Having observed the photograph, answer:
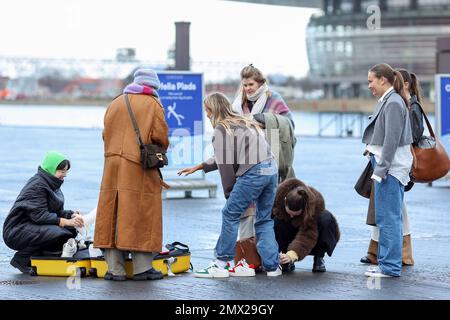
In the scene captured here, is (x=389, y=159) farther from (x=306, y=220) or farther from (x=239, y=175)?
(x=239, y=175)

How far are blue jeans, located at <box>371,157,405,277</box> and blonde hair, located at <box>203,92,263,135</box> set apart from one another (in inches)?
43.3

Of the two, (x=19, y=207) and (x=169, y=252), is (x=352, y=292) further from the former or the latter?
(x=19, y=207)

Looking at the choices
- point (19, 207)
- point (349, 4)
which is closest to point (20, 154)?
point (19, 207)

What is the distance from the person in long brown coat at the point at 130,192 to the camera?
344 inches

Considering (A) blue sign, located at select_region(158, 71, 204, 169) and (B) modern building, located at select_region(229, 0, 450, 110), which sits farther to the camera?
(B) modern building, located at select_region(229, 0, 450, 110)

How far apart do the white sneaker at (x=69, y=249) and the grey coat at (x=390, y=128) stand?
8.14 feet

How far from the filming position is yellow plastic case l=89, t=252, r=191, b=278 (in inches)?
353

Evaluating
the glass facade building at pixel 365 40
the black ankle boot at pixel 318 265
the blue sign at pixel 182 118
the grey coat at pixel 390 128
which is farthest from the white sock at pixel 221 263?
the glass facade building at pixel 365 40

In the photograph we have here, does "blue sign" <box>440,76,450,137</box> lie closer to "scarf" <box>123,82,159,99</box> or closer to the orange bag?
the orange bag

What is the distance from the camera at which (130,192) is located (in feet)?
28.7

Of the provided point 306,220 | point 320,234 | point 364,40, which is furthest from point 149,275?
point 364,40

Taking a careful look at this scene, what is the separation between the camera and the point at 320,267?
9336 mm

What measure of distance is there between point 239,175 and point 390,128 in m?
1.24

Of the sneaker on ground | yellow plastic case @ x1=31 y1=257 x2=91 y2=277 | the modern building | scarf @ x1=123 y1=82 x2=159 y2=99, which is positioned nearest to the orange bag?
the sneaker on ground
